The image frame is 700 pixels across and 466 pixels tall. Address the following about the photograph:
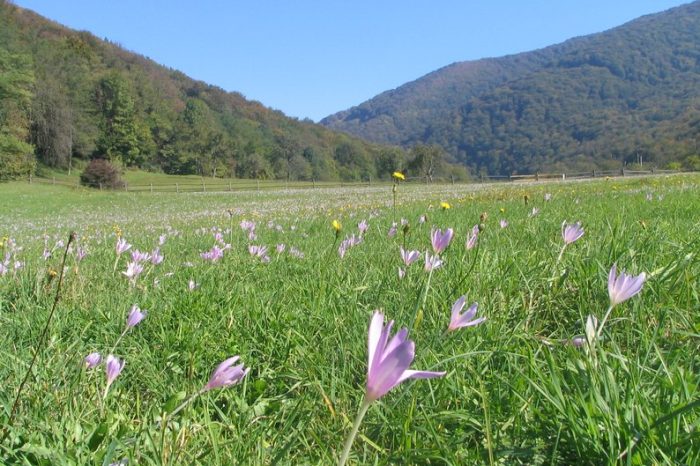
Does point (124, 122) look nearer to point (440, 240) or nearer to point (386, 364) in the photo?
point (440, 240)

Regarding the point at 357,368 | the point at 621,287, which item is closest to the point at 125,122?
the point at 357,368

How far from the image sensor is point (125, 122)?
288 feet

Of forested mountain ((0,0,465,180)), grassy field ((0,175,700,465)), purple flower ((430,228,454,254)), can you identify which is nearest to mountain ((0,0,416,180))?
forested mountain ((0,0,465,180))

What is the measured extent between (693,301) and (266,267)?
222 centimetres

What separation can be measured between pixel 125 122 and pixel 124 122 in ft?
0.58

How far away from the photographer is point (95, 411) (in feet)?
4.42

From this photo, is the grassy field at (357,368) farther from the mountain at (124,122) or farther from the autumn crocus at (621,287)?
the mountain at (124,122)

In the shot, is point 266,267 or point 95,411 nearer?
point 95,411

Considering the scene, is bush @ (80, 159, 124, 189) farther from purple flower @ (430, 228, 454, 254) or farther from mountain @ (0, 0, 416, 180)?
purple flower @ (430, 228, 454, 254)

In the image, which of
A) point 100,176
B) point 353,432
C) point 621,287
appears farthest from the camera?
point 100,176

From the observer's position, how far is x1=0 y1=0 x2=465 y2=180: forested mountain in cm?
6133

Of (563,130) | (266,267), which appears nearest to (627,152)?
(563,130)

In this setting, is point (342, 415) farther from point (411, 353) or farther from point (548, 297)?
point (548, 297)

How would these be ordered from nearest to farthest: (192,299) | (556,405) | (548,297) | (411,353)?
(411,353) < (556,405) < (548,297) < (192,299)
